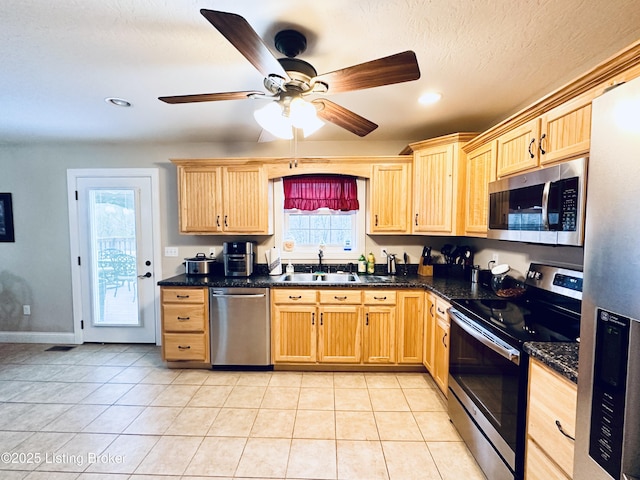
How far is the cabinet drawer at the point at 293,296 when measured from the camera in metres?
2.72

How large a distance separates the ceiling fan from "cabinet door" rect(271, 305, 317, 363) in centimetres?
172

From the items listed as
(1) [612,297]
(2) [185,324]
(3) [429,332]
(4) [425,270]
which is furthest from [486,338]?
(2) [185,324]

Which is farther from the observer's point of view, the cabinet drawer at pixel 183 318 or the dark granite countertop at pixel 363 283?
the cabinet drawer at pixel 183 318

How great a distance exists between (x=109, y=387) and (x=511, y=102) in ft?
13.9

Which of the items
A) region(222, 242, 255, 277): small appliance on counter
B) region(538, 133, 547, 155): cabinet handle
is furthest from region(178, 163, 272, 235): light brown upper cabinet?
region(538, 133, 547, 155): cabinet handle

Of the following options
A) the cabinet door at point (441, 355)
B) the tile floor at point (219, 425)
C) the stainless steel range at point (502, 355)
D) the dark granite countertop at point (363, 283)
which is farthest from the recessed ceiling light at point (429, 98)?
the tile floor at point (219, 425)

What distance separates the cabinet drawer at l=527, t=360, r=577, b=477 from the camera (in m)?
1.07

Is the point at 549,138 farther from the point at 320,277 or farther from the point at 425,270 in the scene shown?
the point at 320,277

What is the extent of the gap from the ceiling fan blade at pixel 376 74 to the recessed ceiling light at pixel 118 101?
1806mm

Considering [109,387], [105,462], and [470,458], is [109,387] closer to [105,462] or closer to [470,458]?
[105,462]

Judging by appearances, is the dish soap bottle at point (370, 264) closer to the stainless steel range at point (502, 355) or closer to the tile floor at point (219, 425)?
the tile floor at point (219, 425)

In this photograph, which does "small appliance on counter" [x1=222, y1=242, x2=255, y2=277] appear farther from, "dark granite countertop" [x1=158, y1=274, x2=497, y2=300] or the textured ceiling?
the textured ceiling

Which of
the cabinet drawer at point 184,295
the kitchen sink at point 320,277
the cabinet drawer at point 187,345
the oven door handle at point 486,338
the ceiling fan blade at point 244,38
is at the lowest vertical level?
the cabinet drawer at point 187,345

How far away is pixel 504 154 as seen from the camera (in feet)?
6.70
